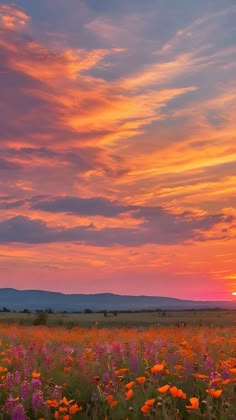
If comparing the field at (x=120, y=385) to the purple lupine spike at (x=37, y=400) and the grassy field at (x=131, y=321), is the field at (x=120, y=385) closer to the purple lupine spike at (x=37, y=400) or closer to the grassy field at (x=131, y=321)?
the purple lupine spike at (x=37, y=400)

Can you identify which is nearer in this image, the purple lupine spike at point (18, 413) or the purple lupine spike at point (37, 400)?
the purple lupine spike at point (18, 413)

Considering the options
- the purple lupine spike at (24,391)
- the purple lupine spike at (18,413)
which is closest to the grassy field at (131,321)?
the purple lupine spike at (24,391)

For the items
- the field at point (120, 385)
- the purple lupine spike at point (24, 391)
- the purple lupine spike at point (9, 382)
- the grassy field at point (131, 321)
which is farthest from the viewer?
the grassy field at point (131, 321)

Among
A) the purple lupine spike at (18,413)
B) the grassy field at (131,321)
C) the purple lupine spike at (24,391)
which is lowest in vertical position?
the purple lupine spike at (18,413)

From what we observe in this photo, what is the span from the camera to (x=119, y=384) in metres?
7.98

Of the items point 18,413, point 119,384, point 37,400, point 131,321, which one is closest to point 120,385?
point 119,384

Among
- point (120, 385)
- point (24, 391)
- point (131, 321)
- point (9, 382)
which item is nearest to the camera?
point (24, 391)

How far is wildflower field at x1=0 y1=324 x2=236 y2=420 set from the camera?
22.4 ft

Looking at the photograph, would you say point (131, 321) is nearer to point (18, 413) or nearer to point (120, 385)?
point (120, 385)

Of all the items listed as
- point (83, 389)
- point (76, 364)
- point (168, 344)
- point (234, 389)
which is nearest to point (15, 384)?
point (83, 389)

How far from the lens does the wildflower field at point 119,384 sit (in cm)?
→ 683

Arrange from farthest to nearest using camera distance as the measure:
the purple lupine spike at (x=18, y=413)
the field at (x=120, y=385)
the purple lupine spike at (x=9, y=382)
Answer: the purple lupine spike at (x=9, y=382), the field at (x=120, y=385), the purple lupine spike at (x=18, y=413)

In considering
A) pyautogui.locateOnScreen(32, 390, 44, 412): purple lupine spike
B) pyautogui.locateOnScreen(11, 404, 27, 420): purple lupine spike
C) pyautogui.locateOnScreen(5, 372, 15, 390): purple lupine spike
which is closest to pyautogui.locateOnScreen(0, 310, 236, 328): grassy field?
pyautogui.locateOnScreen(5, 372, 15, 390): purple lupine spike

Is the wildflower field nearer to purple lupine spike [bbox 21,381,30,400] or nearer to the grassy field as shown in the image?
purple lupine spike [bbox 21,381,30,400]
